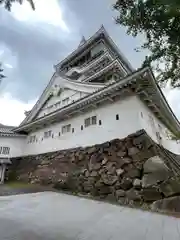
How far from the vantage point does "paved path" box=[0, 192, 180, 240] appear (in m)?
3.82

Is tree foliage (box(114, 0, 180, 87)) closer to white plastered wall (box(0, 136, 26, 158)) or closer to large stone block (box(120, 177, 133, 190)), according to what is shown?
large stone block (box(120, 177, 133, 190))

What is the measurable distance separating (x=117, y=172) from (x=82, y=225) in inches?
174

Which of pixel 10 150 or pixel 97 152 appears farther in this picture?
pixel 10 150

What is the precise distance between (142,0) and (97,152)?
6906mm

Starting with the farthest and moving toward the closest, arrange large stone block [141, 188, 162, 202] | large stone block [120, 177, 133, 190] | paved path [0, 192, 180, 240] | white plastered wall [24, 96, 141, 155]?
white plastered wall [24, 96, 141, 155], large stone block [120, 177, 133, 190], large stone block [141, 188, 162, 202], paved path [0, 192, 180, 240]

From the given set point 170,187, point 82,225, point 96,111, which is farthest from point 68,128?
point 82,225

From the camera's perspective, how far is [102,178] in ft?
30.1

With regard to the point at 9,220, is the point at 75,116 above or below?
above

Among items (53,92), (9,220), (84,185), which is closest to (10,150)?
(53,92)

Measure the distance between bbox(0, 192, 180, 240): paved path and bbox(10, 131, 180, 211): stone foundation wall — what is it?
150cm

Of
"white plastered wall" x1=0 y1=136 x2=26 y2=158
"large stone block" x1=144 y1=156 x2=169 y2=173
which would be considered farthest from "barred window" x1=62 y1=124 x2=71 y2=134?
"large stone block" x1=144 y1=156 x2=169 y2=173

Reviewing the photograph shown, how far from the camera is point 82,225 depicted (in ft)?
15.1

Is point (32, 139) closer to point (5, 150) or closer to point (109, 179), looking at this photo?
point (5, 150)

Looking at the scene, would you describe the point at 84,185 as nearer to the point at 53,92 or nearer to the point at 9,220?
the point at 9,220
